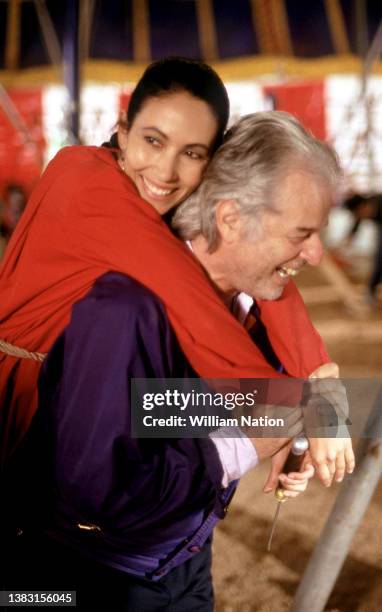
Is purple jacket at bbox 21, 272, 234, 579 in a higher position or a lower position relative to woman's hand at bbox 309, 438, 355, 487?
higher

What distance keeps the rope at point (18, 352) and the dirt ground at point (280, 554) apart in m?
1.11

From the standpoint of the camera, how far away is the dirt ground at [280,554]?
1.85 metres

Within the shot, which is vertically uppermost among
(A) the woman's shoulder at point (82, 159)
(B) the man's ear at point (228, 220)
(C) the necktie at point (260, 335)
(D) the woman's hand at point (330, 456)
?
(A) the woman's shoulder at point (82, 159)

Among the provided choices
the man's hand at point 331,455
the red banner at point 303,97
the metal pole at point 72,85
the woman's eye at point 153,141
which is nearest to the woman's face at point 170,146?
the woman's eye at point 153,141

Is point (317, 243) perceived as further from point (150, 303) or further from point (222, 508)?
point (222, 508)

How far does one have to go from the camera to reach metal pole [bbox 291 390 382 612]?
4.27 ft

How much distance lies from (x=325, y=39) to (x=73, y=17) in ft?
24.3

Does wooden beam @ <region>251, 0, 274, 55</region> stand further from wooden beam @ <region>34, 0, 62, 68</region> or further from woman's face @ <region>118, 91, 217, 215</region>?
woman's face @ <region>118, 91, 217, 215</region>

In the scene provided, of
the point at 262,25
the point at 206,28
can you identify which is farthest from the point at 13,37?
the point at 262,25

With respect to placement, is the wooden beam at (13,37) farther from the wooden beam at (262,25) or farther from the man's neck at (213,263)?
the man's neck at (213,263)

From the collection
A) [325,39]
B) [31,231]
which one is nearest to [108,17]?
[325,39]

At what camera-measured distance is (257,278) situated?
3.35ft

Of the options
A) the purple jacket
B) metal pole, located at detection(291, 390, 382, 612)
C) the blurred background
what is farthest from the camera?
the blurred background

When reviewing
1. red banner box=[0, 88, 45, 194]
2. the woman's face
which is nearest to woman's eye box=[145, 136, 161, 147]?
the woman's face
